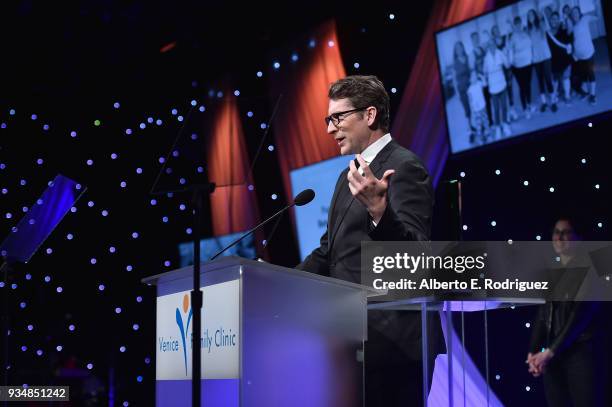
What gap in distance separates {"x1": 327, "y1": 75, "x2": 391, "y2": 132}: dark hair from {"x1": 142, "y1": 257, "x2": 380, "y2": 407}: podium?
71 centimetres

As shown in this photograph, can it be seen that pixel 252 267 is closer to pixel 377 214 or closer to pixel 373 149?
pixel 377 214

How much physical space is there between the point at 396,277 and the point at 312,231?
4237mm

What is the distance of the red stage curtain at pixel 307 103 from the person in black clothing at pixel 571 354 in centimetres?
250

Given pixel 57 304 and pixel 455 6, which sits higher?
pixel 455 6

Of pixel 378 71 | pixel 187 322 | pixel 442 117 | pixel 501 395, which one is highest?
pixel 378 71

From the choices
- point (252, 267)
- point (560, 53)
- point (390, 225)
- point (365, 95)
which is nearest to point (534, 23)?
point (560, 53)

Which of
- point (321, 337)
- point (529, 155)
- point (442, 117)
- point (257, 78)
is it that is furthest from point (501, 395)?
point (257, 78)

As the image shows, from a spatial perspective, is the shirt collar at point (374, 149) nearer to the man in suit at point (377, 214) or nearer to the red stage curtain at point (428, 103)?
the man in suit at point (377, 214)

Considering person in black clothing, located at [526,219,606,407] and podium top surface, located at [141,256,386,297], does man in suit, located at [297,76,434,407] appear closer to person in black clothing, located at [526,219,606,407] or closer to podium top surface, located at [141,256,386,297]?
podium top surface, located at [141,256,386,297]

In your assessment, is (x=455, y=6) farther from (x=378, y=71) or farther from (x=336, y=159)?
(x=336, y=159)

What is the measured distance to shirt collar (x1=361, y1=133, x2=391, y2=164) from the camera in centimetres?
248

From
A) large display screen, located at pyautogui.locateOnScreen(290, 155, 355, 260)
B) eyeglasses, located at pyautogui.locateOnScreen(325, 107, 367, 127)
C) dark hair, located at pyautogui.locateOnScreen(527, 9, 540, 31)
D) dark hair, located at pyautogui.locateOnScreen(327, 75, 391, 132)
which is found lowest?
eyeglasses, located at pyautogui.locateOnScreen(325, 107, 367, 127)

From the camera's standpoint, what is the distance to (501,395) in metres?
4.72

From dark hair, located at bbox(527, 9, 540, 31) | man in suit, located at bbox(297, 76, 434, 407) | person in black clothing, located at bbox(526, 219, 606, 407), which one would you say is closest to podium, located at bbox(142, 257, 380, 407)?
man in suit, located at bbox(297, 76, 434, 407)
